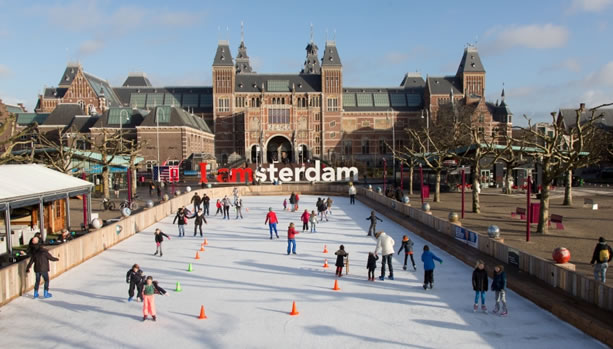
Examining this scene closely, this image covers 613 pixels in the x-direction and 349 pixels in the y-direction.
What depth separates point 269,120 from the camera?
280 ft

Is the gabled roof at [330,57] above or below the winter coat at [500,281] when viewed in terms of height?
above

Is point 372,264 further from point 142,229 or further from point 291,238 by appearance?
point 142,229

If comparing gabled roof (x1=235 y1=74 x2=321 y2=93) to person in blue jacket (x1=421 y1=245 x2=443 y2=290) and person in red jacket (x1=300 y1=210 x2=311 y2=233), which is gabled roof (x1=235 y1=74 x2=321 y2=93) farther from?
person in blue jacket (x1=421 y1=245 x2=443 y2=290)

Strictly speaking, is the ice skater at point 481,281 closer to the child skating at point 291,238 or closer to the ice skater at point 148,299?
the ice skater at point 148,299

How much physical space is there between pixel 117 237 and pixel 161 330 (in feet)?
38.0

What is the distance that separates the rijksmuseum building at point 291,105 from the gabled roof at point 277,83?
0.59ft

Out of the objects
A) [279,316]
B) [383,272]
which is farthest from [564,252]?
[279,316]

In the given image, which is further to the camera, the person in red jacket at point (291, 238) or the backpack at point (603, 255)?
the person in red jacket at point (291, 238)

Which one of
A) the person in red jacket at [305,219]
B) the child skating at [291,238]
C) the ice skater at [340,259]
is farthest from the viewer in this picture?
the person in red jacket at [305,219]

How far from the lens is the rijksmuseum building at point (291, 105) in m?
84.0

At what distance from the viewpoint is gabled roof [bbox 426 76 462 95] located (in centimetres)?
8581

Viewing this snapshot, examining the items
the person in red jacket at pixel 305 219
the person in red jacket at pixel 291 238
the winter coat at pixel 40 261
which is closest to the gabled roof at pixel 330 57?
the person in red jacket at pixel 305 219

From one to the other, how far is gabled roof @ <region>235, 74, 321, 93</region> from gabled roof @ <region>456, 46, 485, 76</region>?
26599mm

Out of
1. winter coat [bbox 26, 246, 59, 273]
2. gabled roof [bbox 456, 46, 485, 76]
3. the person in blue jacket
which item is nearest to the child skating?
the person in blue jacket
